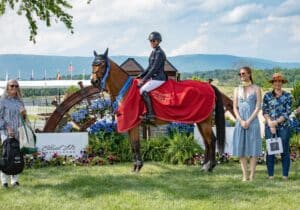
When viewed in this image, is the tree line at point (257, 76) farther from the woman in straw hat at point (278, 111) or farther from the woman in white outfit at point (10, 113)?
the woman in white outfit at point (10, 113)

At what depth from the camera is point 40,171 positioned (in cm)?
1008

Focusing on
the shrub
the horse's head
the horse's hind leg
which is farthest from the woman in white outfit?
the shrub

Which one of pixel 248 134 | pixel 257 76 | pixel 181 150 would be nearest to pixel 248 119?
pixel 248 134

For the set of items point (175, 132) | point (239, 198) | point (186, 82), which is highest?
point (186, 82)

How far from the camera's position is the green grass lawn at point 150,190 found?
673cm

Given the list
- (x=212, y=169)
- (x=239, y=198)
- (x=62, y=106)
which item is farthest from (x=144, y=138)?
(x=239, y=198)

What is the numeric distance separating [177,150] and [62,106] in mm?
2878

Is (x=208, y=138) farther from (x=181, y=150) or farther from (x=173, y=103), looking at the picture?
(x=181, y=150)

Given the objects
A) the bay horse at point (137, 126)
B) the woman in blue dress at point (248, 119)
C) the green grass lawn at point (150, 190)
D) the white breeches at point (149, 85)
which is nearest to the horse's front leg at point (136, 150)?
the bay horse at point (137, 126)

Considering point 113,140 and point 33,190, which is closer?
point 33,190

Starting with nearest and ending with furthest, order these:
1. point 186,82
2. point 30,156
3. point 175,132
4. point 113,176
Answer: point 113,176
point 186,82
point 30,156
point 175,132

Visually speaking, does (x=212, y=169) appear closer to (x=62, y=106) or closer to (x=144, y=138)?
(x=144, y=138)

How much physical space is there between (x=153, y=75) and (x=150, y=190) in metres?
2.67

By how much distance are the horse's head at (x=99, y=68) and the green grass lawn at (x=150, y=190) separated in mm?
1699
